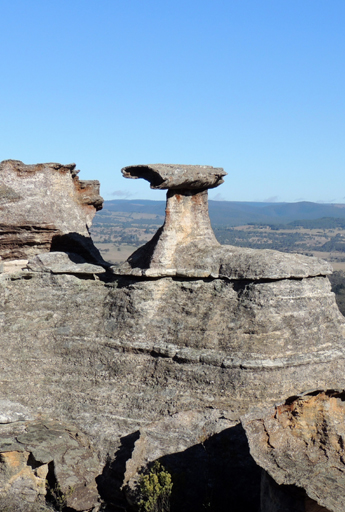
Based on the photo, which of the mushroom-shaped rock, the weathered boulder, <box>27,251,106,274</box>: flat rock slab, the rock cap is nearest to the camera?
the weathered boulder

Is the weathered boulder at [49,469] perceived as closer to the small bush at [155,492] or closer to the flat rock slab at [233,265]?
the small bush at [155,492]

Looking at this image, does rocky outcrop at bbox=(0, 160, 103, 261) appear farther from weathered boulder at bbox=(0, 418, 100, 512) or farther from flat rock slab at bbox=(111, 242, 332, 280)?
weathered boulder at bbox=(0, 418, 100, 512)

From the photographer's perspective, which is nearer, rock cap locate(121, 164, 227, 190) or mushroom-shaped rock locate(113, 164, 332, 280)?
mushroom-shaped rock locate(113, 164, 332, 280)

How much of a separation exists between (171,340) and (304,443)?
4.25 meters

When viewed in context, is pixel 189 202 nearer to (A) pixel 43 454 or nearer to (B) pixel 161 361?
(B) pixel 161 361

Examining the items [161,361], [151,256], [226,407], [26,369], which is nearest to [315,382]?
[226,407]

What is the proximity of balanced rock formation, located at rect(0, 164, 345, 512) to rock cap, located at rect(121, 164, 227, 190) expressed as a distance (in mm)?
38

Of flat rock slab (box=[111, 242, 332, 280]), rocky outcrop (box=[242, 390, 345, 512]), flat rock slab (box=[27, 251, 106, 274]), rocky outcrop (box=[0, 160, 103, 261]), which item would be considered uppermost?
rocky outcrop (box=[0, 160, 103, 261])

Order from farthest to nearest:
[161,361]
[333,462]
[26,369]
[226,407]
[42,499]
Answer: [26,369], [161,361], [226,407], [42,499], [333,462]

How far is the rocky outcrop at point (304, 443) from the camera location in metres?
9.84

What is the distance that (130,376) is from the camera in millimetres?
14125

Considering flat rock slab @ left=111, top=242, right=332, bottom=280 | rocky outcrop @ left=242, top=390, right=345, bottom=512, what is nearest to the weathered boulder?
rocky outcrop @ left=242, top=390, right=345, bottom=512

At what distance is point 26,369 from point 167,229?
542 centimetres

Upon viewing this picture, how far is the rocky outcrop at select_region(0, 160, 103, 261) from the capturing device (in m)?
18.5
